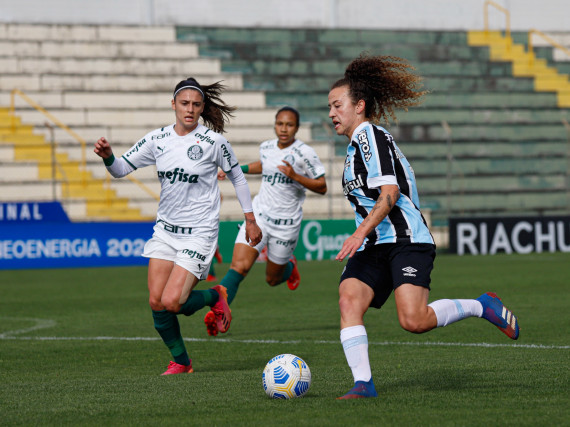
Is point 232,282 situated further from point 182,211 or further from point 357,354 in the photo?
point 357,354

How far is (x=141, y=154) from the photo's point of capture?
7.74 m

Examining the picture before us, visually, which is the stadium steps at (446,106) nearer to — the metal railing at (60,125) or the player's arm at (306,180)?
the metal railing at (60,125)

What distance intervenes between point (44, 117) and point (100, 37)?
3414 millimetres

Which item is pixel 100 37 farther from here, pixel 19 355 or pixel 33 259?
pixel 19 355

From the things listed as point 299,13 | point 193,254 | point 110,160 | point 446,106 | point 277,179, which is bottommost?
point 193,254

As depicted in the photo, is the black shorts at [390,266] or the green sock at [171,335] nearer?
the black shorts at [390,266]

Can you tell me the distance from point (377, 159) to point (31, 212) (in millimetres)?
15016

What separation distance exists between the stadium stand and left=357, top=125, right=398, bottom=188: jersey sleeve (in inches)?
645

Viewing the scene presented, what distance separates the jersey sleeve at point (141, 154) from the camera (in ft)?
25.3

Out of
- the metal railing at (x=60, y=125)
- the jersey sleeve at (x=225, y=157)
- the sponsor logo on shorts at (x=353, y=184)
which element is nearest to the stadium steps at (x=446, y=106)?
the metal railing at (x=60, y=125)

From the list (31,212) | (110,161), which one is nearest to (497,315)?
(110,161)

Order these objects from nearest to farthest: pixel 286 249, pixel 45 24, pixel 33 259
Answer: pixel 286 249 → pixel 33 259 → pixel 45 24

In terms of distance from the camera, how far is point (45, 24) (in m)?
25.8

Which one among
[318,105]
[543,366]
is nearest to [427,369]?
[543,366]
